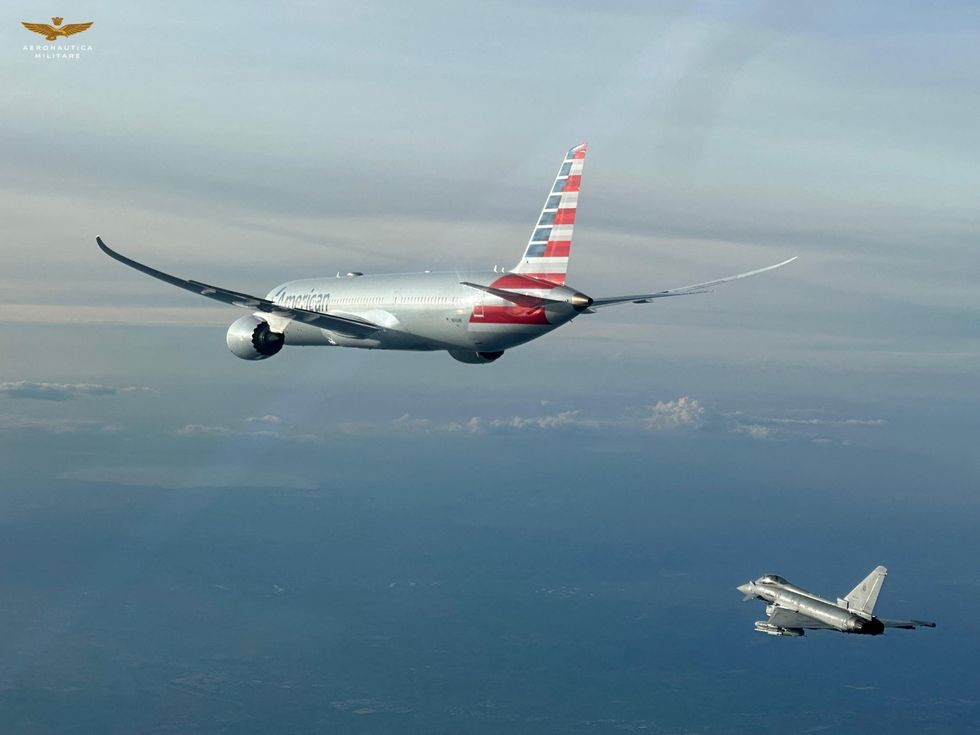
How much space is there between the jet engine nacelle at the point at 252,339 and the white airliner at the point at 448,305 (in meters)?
0.09

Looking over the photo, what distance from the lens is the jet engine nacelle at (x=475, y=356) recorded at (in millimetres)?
87375

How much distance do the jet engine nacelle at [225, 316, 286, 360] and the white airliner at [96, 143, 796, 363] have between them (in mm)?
88

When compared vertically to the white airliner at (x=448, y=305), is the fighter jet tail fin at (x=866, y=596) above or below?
below

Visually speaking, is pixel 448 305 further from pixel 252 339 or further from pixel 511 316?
pixel 252 339

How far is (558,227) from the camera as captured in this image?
78.6 meters

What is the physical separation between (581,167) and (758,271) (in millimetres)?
14812

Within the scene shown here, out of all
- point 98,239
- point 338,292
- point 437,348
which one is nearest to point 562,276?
point 437,348

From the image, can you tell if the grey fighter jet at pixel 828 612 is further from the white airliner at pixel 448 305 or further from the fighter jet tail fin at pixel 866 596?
the white airliner at pixel 448 305

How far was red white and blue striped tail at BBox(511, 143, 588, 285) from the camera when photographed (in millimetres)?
78000

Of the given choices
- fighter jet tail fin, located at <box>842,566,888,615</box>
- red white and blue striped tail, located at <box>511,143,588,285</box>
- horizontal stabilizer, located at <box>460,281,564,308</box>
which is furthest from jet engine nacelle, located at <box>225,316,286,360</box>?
fighter jet tail fin, located at <box>842,566,888,615</box>

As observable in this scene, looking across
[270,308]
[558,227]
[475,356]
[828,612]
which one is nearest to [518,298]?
[558,227]

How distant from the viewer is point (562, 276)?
7762 centimetres

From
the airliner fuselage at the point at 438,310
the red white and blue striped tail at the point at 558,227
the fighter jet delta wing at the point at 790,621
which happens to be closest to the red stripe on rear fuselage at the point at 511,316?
the airliner fuselage at the point at 438,310

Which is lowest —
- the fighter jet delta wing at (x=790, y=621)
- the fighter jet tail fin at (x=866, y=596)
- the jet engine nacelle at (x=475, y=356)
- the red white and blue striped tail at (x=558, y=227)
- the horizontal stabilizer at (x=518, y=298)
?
the fighter jet delta wing at (x=790, y=621)
